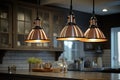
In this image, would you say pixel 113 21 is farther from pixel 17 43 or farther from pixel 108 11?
pixel 17 43

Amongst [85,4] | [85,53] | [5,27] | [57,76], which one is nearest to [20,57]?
[5,27]

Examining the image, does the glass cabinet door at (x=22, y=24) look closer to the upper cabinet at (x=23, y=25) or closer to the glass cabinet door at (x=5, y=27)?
the upper cabinet at (x=23, y=25)

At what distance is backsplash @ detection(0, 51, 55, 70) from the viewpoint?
545 cm

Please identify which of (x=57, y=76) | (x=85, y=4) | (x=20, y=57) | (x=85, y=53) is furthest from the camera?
(x=85, y=53)

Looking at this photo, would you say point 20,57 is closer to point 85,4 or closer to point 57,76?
point 85,4

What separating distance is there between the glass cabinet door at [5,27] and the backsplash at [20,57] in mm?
428

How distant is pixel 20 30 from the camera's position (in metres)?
5.36

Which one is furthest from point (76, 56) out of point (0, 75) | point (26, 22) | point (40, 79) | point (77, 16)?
point (40, 79)

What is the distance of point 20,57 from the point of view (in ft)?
18.8

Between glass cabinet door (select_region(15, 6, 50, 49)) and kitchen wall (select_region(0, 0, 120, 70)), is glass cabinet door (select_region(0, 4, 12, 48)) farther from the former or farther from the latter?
kitchen wall (select_region(0, 0, 120, 70))

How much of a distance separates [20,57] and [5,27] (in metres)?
0.92

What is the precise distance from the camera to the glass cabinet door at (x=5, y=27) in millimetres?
5047

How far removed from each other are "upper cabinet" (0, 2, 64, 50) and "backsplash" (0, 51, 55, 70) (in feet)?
1.14

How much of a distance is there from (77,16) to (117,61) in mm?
1748
